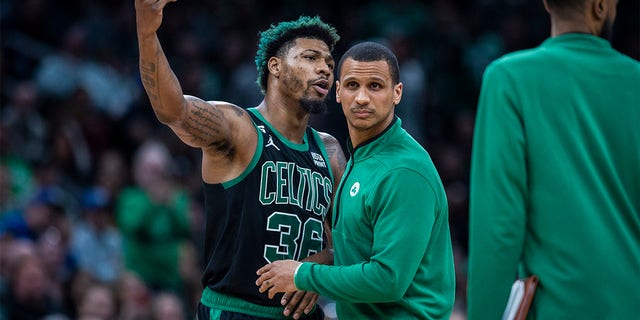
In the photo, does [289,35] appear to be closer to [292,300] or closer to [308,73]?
[308,73]

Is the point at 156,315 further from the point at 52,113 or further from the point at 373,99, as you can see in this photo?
the point at 373,99

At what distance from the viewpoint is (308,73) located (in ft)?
17.4

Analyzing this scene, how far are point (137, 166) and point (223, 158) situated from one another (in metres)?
5.76

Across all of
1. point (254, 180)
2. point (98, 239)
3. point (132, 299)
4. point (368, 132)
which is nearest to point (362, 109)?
point (368, 132)

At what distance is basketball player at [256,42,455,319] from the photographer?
4.11 m

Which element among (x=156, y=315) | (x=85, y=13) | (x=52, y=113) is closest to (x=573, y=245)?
(x=156, y=315)

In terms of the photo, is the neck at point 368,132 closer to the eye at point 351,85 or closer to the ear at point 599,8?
the eye at point 351,85

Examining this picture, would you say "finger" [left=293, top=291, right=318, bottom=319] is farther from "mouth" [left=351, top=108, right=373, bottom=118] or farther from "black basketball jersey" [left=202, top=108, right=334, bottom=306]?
"mouth" [left=351, top=108, right=373, bottom=118]

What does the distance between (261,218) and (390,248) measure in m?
1.09

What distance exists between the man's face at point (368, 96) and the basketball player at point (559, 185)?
1111 mm

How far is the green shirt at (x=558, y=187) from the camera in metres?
3.23

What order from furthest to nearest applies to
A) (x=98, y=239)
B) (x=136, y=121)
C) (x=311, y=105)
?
1. (x=136, y=121)
2. (x=98, y=239)
3. (x=311, y=105)

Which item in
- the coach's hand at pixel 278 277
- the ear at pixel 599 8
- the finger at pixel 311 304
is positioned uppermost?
the ear at pixel 599 8

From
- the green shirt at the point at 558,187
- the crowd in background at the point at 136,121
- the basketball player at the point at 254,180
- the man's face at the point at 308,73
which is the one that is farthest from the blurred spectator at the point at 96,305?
the green shirt at the point at 558,187
